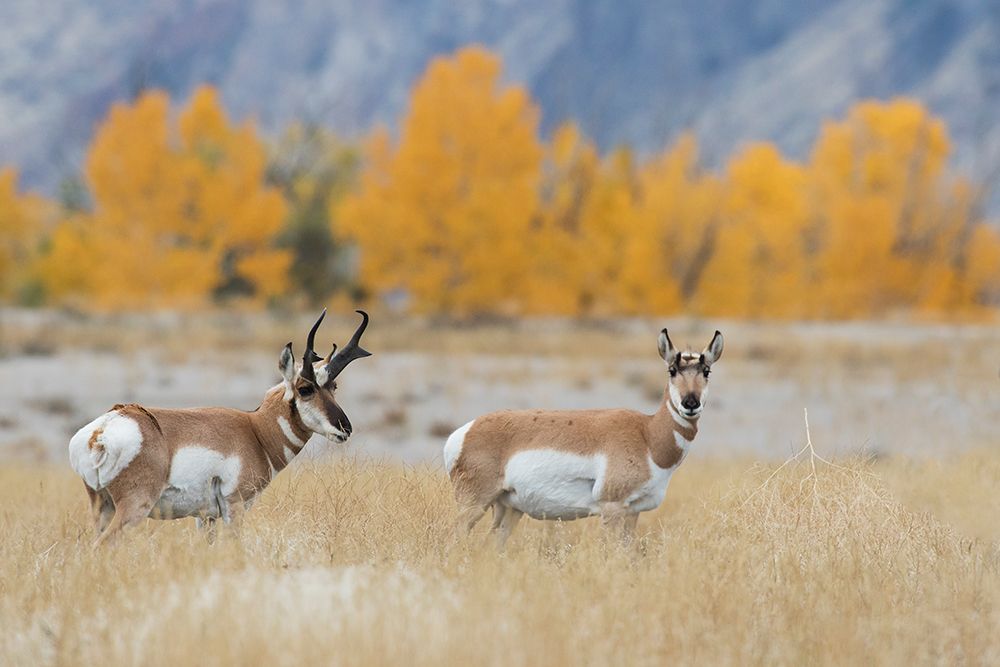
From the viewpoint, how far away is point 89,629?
6.69 m

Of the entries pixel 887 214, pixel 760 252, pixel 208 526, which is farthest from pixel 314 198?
pixel 208 526

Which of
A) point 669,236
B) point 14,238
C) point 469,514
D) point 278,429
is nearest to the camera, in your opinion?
point 469,514

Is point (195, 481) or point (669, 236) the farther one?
point (669, 236)

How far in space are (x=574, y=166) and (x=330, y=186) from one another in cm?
949

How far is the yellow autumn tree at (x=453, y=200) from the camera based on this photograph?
1455 inches

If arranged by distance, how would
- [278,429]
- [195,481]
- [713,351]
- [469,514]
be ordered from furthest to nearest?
[278,429] → [469,514] → [713,351] → [195,481]

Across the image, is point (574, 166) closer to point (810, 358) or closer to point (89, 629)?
point (810, 358)

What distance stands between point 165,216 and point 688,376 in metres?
33.4

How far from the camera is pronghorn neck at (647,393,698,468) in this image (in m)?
8.90

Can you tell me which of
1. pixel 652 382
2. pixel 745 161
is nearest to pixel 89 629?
pixel 652 382

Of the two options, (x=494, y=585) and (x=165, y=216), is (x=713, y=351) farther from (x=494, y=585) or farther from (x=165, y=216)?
(x=165, y=216)

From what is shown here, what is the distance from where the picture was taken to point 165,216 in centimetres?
4019

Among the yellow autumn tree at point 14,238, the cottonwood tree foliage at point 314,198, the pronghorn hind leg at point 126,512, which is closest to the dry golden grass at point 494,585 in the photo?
the pronghorn hind leg at point 126,512

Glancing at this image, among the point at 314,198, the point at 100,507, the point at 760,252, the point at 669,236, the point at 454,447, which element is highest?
the point at 314,198
